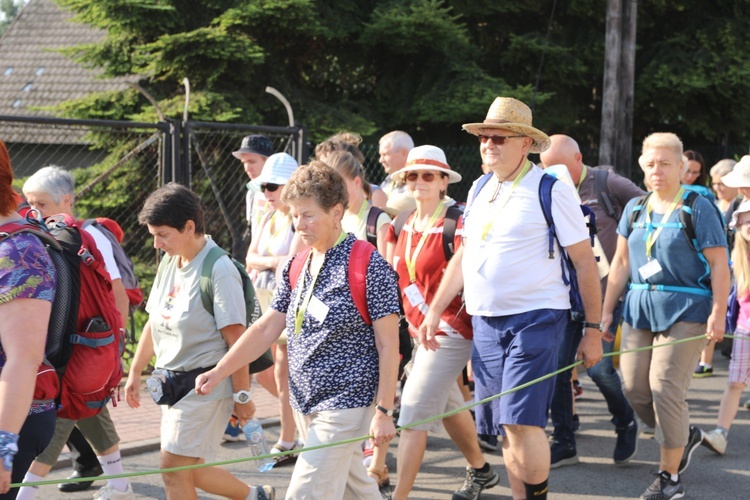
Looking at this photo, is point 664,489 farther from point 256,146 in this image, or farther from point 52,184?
point 52,184

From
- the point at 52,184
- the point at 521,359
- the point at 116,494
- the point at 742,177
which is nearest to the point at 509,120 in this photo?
the point at 521,359

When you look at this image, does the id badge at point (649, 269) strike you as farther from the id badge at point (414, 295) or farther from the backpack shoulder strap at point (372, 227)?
the backpack shoulder strap at point (372, 227)

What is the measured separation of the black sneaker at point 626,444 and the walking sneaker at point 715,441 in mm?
505

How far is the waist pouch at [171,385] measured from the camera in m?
4.55

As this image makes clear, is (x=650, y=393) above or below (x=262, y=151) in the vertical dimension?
below

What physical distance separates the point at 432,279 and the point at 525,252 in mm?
1098

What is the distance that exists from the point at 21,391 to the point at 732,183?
494 cm

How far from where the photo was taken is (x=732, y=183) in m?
6.49

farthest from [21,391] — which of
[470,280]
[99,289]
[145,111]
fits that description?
[145,111]

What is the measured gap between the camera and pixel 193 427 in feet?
14.9

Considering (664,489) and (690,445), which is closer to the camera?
(664,489)

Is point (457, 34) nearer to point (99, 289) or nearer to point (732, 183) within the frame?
point (732, 183)

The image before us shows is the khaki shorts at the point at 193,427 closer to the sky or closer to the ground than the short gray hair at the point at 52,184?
closer to the ground

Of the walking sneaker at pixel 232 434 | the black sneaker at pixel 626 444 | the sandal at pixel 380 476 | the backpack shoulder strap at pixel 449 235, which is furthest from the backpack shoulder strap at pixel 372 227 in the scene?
the black sneaker at pixel 626 444
